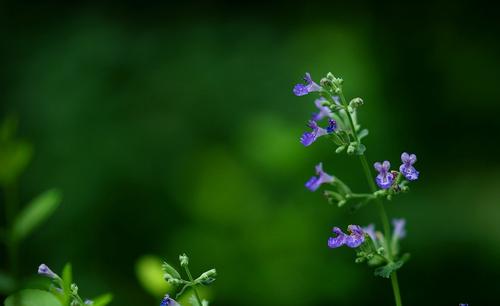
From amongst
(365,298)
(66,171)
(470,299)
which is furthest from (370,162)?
(66,171)

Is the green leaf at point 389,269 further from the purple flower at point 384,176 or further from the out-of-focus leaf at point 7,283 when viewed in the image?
the out-of-focus leaf at point 7,283

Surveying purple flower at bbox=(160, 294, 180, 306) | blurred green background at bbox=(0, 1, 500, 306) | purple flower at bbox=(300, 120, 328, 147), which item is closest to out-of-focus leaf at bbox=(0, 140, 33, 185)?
purple flower at bbox=(160, 294, 180, 306)

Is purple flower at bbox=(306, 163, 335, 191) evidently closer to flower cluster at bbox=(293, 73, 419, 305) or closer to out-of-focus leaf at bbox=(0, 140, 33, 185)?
flower cluster at bbox=(293, 73, 419, 305)

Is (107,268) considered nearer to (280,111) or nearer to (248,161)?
(248,161)

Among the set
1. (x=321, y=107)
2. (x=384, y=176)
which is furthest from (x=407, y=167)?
(x=321, y=107)

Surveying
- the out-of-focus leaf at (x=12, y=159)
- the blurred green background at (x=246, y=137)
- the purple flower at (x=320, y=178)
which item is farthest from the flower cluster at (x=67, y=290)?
the blurred green background at (x=246, y=137)

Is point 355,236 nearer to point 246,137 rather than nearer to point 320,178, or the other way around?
point 320,178
